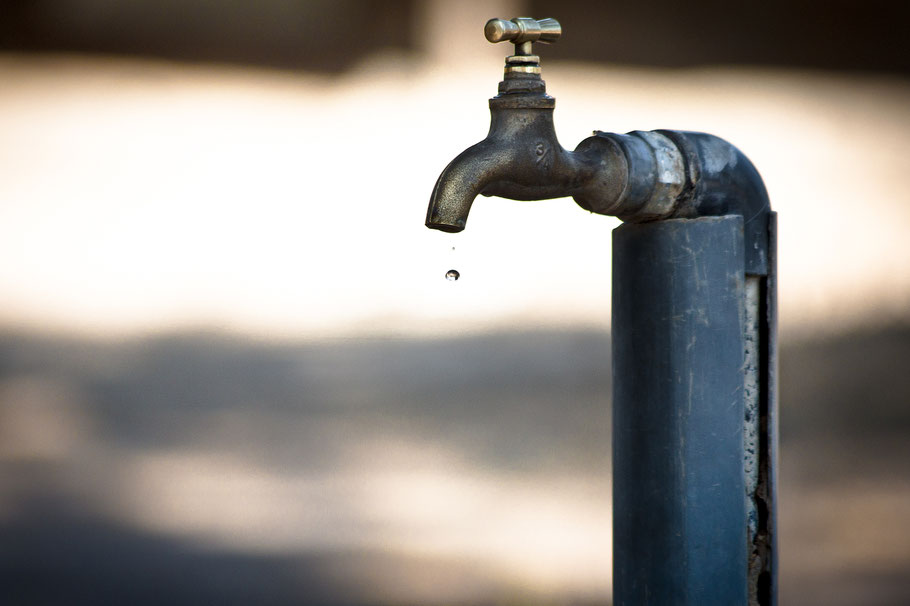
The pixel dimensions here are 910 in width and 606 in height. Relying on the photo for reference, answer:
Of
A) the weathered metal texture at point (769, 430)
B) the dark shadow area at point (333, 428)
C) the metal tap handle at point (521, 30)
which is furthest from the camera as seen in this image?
the dark shadow area at point (333, 428)

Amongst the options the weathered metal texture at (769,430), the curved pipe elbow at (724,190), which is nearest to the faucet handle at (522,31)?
the curved pipe elbow at (724,190)

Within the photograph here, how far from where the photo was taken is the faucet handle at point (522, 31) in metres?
0.94

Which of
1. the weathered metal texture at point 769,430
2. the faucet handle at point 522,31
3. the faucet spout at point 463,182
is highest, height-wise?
the faucet handle at point 522,31

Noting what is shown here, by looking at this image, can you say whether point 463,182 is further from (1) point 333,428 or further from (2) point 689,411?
(1) point 333,428

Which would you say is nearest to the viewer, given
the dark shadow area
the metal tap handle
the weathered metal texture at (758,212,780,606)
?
the metal tap handle

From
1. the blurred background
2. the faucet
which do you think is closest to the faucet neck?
the faucet

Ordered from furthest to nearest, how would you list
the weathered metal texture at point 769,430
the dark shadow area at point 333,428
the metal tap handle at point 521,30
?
1. the dark shadow area at point 333,428
2. the weathered metal texture at point 769,430
3. the metal tap handle at point 521,30

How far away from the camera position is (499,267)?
7.36 ft

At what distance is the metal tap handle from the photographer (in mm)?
941

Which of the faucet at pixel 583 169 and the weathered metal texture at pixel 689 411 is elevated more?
the faucet at pixel 583 169

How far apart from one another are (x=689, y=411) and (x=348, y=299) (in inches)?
50.1

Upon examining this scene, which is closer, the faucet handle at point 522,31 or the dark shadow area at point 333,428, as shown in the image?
the faucet handle at point 522,31

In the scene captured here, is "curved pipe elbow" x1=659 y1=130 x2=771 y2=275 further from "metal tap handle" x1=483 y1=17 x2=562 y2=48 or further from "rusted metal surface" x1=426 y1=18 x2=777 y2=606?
"metal tap handle" x1=483 y1=17 x2=562 y2=48

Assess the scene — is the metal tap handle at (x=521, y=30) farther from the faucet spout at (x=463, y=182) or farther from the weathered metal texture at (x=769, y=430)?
the weathered metal texture at (x=769, y=430)
